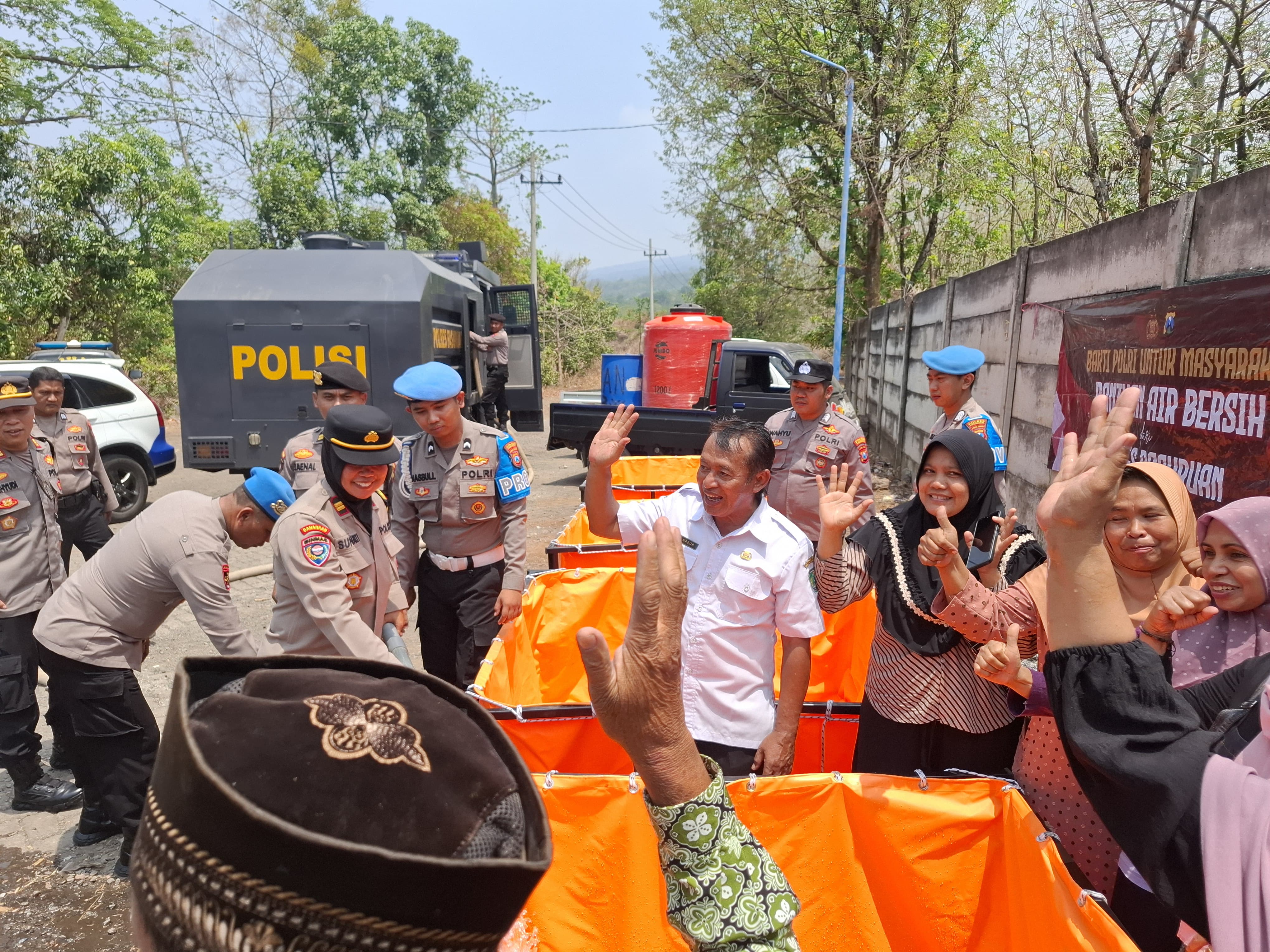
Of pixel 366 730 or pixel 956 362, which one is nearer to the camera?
pixel 366 730

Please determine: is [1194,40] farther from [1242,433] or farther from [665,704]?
[665,704]

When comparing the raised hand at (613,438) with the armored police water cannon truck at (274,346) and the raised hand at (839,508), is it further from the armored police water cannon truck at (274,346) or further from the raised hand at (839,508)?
the armored police water cannon truck at (274,346)

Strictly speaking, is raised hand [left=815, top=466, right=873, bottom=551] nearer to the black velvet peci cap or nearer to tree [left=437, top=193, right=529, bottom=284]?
the black velvet peci cap

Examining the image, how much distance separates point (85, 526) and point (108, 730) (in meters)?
2.69

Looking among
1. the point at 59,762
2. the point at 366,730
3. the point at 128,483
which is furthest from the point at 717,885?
the point at 128,483

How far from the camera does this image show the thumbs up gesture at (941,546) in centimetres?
211

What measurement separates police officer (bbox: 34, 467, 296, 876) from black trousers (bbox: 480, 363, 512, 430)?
7.60 m

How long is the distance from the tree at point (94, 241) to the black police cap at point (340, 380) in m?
12.6

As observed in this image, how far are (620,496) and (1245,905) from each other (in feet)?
17.2

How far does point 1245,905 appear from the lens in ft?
3.07

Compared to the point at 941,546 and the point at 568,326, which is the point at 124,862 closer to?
the point at 941,546

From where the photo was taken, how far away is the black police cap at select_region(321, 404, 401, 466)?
2.79m

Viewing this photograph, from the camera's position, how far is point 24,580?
3695 millimetres

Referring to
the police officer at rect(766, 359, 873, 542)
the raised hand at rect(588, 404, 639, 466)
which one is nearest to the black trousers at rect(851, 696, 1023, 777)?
the raised hand at rect(588, 404, 639, 466)
